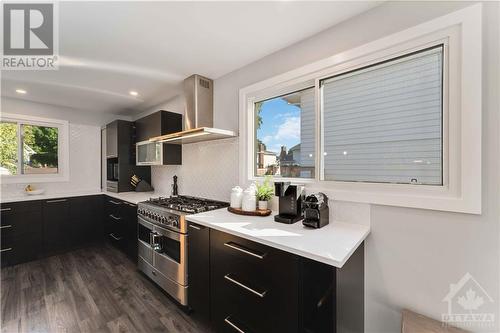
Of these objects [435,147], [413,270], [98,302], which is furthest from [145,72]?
[413,270]

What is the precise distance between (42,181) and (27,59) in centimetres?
231

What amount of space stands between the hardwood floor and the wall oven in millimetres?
170

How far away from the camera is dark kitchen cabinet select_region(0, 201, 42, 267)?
9.12 feet

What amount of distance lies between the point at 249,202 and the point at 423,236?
125 cm

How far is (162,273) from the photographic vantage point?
215cm

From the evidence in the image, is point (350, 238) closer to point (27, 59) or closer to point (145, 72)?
point (145, 72)

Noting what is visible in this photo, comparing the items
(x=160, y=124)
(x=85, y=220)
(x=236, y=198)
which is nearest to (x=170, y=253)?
(x=236, y=198)

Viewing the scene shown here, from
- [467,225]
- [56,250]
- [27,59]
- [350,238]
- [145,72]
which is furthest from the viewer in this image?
[56,250]

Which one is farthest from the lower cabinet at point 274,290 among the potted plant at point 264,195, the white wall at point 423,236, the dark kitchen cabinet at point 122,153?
the dark kitchen cabinet at point 122,153

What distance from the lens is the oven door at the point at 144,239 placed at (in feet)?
7.76

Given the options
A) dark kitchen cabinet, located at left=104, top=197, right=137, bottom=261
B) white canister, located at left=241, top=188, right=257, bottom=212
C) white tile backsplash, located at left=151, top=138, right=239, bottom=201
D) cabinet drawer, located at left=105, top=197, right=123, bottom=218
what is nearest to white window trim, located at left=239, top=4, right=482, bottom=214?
white canister, located at left=241, top=188, right=257, bottom=212

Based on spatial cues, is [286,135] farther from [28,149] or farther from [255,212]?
[28,149]

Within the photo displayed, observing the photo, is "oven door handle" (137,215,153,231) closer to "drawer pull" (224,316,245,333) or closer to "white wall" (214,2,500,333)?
"drawer pull" (224,316,245,333)

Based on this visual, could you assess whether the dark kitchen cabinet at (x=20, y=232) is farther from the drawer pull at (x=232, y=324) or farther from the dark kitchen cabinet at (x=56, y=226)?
the drawer pull at (x=232, y=324)
